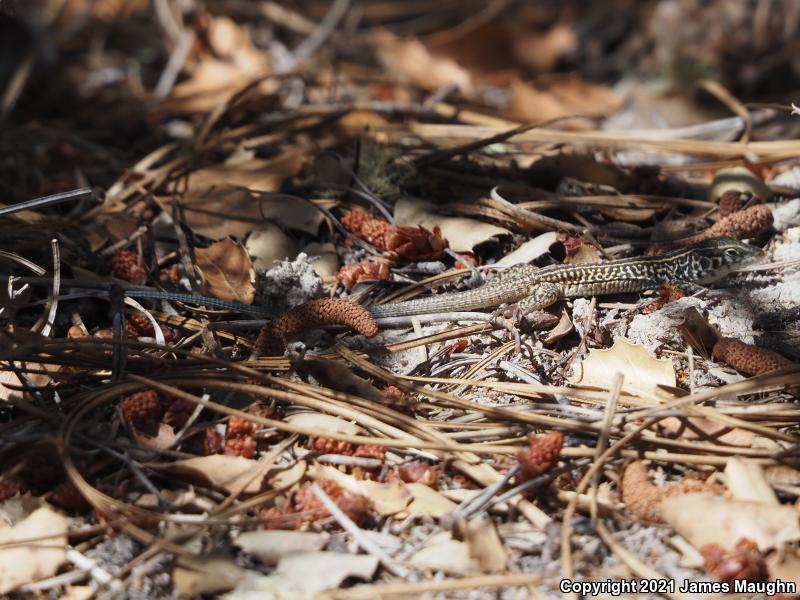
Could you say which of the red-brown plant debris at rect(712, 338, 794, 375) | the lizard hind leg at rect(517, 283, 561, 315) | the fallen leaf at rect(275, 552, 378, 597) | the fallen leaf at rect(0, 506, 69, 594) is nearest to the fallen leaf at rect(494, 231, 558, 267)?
the lizard hind leg at rect(517, 283, 561, 315)

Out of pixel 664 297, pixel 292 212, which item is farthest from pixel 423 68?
pixel 664 297

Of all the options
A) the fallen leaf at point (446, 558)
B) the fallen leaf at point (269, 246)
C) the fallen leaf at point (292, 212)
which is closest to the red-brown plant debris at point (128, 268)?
the fallen leaf at point (269, 246)

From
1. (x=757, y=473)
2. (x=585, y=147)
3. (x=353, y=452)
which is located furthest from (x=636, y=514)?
(x=585, y=147)

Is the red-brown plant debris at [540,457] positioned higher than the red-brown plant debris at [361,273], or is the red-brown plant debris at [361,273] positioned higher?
the red-brown plant debris at [361,273]

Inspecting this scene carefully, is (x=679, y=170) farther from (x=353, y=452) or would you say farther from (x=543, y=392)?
(x=353, y=452)

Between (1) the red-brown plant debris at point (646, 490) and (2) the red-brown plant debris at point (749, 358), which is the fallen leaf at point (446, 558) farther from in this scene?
(2) the red-brown plant debris at point (749, 358)

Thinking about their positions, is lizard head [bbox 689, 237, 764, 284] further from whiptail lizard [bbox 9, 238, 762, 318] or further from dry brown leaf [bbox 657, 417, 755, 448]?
dry brown leaf [bbox 657, 417, 755, 448]
